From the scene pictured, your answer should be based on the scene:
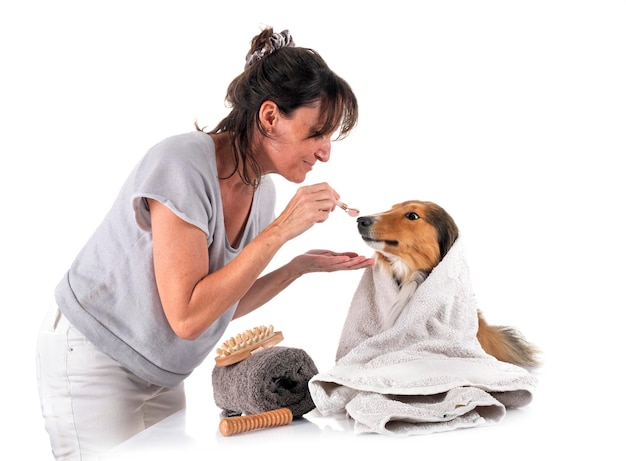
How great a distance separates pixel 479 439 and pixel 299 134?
0.81 meters

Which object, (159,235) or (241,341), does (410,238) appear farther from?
(159,235)

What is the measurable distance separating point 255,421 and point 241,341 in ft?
0.83

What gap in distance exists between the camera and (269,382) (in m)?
1.74

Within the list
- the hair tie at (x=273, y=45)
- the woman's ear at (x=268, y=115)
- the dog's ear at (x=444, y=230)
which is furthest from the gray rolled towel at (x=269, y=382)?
the hair tie at (x=273, y=45)

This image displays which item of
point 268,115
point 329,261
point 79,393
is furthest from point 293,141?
point 79,393

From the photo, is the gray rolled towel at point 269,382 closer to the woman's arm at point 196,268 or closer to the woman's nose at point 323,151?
the woman's arm at point 196,268

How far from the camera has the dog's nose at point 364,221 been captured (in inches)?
73.2

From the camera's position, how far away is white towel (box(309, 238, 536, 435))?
1554 mm

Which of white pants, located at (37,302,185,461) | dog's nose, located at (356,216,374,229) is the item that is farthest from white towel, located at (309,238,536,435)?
white pants, located at (37,302,185,461)

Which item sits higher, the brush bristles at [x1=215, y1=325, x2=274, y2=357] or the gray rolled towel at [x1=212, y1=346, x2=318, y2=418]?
the brush bristles at [x1=215, y1=325, x2=274, y2=357]

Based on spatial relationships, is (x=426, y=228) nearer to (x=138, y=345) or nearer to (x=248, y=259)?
(x=248, y=259)

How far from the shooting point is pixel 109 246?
183 cm

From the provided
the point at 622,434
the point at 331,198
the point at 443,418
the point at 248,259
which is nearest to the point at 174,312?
the point at 248,259

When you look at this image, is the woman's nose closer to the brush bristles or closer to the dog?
the dog
